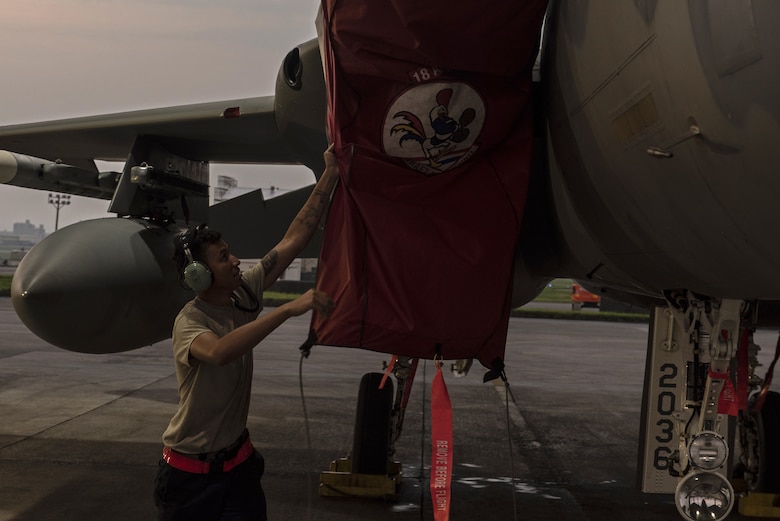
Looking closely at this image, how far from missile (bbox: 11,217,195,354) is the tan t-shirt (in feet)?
7.51

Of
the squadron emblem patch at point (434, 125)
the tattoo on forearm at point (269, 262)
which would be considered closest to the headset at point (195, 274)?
the tattoo on forearm at point (269, 262)

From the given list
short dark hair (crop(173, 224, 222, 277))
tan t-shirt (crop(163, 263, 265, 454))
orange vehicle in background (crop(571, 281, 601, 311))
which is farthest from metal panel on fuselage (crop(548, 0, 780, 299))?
orange vehicle in background (crop(571, 281, 601, 311))

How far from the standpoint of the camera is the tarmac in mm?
5777

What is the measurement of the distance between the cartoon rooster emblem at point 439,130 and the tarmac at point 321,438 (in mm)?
1133

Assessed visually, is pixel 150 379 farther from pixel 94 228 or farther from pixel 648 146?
pixel 648 146

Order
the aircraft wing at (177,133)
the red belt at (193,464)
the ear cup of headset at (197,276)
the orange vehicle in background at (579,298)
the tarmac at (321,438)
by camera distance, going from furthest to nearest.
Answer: the orange vehicle in background at (579,298)
the aircraft wing at (177,133)
the tarmac at (321,438)
the red belt at (193,464)
the ear cup of headset at (197,276)

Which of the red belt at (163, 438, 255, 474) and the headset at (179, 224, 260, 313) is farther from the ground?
the headset at (179, 224, 260, 313)

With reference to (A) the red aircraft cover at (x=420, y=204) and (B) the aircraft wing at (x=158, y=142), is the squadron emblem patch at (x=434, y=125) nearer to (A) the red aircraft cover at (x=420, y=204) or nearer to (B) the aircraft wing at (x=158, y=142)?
(A) the red aircraft cover at (x=420, y=204)

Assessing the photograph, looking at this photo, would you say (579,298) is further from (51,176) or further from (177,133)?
(51,176)

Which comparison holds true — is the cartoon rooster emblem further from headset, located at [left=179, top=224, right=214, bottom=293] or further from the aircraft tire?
the aircraft tire

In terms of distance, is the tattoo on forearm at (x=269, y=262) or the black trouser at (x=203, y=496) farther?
the tattoo on forearm at (x=269, y=262)

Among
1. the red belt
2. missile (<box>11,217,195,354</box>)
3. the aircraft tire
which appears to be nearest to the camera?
the red belt

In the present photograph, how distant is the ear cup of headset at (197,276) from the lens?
312cm

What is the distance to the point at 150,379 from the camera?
453 inches
